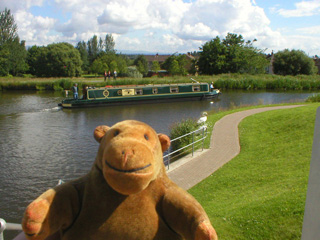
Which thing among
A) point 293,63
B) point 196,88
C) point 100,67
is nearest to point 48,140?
point 196,88

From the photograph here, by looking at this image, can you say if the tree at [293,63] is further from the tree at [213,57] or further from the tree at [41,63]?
the tree at [41,63]

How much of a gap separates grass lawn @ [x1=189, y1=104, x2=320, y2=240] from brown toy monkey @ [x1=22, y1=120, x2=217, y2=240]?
2382mm

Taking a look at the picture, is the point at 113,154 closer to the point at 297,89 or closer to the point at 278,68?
the point at 297,89

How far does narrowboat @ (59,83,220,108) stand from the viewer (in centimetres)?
2897

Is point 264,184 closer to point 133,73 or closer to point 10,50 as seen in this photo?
point 133,73

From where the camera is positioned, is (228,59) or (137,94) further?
(228,59)

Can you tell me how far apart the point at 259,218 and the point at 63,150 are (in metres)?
11.8

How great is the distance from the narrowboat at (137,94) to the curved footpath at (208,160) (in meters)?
15.9

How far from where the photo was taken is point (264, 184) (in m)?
7.97

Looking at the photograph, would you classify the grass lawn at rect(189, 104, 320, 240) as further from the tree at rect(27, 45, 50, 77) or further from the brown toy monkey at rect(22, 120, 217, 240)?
the tree at rect(27, 45, 50, 77)

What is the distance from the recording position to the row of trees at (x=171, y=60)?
2240 inches

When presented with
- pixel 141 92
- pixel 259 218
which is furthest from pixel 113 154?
pixel 141 92

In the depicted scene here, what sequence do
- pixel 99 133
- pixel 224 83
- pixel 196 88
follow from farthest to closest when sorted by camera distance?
pixel 224 83
pixel 196 88
pixel 99 133

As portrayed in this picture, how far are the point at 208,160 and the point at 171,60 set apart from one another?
5506 cm
